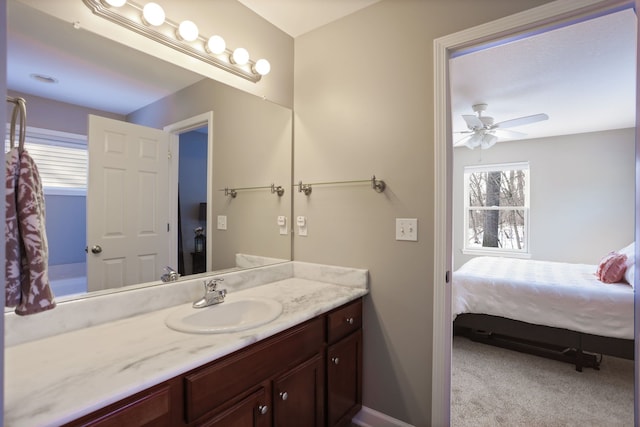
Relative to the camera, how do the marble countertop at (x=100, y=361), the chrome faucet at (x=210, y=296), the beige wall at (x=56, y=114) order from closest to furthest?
the marble countertop at (x=100, y=361) < the beige wall at (x=56, y=114) < the chrome faucet at (x=210, y=296)

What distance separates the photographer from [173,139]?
150 cm

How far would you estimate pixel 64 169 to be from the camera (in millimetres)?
1149

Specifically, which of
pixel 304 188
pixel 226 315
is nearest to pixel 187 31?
pixel 304 188

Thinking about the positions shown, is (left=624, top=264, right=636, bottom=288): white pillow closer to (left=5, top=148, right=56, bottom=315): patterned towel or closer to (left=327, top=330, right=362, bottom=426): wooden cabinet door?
(left=327, top=330, right=362, bottom=426): wooden cabinet door

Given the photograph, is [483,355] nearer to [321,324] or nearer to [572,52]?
[321,324]

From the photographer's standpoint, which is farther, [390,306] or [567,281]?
[567,281]

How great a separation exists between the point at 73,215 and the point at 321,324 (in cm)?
111

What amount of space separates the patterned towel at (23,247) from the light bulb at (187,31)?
3.19ft

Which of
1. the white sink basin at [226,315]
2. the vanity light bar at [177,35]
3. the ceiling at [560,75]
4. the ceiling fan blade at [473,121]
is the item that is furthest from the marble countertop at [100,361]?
the ceiling fan blade at [473,121]

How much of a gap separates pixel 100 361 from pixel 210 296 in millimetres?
573

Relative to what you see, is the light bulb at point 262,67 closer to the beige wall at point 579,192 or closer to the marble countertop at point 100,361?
the marble countertop at point 100,361

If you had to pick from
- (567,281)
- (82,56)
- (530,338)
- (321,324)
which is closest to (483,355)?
(530,338)

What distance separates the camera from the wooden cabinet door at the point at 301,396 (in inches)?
48.3

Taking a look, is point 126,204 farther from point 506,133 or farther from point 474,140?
point 506,133
